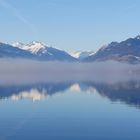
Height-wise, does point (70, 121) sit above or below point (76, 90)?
below

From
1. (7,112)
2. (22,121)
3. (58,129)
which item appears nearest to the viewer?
Result: (58,129)

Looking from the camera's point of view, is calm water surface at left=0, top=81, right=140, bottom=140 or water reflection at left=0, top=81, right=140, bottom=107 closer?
calm water surface at left=0, top=81, right=140, bottom=140

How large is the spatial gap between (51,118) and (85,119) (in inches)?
255

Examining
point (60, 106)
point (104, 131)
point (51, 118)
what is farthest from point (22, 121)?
point (60, 106)

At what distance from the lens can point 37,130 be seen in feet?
209

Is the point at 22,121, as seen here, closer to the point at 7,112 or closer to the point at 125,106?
the point at 7,112

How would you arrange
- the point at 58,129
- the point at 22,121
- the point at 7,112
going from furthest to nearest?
the point at 7,112 → the point at 22,121 → the point at 58,129

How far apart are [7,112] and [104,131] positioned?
2913 cm

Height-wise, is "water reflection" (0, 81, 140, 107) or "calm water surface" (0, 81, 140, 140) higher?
"water reflection" (0, 81, 140, 107)

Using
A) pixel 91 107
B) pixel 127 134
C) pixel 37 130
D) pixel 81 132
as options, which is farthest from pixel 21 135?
pixel 91 107

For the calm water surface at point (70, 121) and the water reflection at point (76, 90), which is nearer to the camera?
the calm water surface at point (70, 121)

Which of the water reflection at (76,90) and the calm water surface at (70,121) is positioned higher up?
the water reflection at (76,90)

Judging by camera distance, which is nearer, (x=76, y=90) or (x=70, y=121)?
(x=70, y=121)

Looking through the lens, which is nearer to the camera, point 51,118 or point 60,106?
point 51,118
